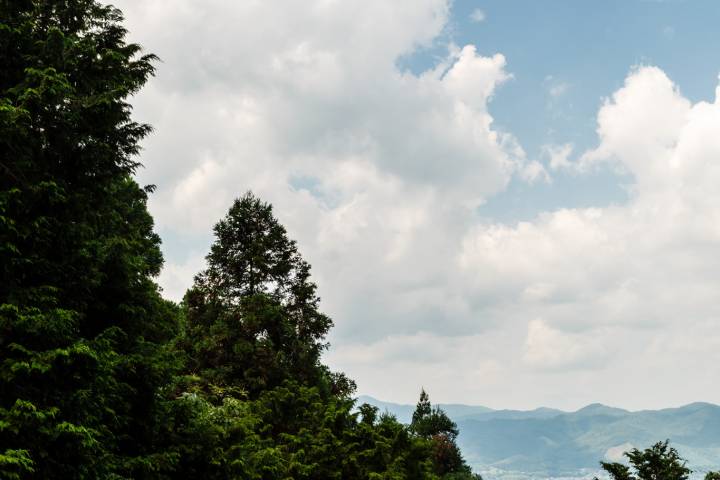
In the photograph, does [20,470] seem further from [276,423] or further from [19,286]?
[276,423]

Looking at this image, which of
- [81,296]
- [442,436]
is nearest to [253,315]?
[81,296]

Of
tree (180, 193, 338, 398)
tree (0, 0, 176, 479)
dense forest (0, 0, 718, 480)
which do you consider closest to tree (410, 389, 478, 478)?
tree (180, 193, 338, 398)

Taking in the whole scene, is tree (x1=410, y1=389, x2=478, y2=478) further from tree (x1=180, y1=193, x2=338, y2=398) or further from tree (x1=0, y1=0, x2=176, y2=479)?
tree (x1=0, y1=0, x2=176, y2=479)

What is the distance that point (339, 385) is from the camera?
Answer: 32.4 metres

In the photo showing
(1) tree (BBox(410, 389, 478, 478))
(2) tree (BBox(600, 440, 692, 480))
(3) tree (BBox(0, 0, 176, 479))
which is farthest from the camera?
(1) tree (BBox(410, 389, 478, 478))

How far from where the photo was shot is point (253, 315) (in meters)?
26.7

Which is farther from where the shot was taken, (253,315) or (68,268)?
(253,315)

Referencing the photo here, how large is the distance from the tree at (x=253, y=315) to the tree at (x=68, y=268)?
12442 mm

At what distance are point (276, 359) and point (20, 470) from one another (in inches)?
727

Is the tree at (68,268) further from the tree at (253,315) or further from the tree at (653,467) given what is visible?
the tree at (653,467)

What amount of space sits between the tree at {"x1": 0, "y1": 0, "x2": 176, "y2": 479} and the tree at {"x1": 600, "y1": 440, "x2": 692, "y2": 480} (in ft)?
61.3

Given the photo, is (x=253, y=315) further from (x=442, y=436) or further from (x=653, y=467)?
(x=442, y=436)

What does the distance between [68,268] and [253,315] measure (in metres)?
16.3

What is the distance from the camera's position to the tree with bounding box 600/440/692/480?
2167 centimetres
